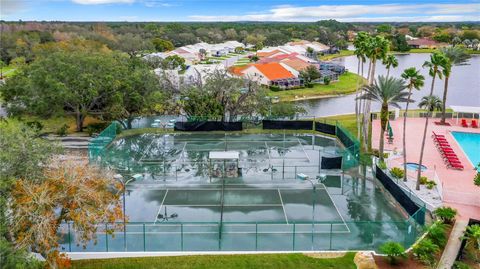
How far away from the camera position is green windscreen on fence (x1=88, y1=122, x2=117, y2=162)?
101ft

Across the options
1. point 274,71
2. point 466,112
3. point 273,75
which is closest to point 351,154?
point 466,112

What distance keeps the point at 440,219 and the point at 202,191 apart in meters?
12.6

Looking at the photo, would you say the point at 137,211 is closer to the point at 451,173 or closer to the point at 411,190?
the point at 411,190

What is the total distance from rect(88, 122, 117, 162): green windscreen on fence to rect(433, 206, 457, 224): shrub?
1989 centimetres

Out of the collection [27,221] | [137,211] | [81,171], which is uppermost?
[81,171]

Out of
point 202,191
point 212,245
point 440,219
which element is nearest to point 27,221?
point 212,245

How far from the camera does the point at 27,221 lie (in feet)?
53.4

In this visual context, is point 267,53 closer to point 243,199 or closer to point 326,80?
point 326,80

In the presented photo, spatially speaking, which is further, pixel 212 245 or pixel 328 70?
pixel 328 70

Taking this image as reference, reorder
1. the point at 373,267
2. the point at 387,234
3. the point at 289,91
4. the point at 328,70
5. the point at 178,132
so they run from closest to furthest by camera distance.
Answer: the point at 373,267, the point at 387,234, the point at 178,132, the point at 289,91, the point at 328,70

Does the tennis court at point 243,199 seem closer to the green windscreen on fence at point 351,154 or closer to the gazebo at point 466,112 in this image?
the green windscreen on fence at point 351,154

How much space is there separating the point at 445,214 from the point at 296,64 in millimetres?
62910

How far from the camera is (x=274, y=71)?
7562 cm

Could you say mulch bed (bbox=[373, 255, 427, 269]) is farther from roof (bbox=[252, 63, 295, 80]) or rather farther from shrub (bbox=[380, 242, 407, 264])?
roof (bbox=[252, 63, 295, 80])
